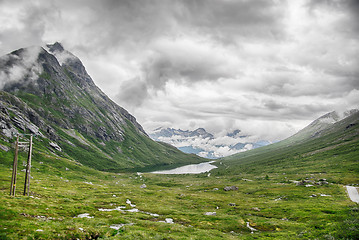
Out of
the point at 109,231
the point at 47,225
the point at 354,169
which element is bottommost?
the point at 354,169

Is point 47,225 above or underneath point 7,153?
A: underneath

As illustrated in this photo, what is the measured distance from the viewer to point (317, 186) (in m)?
94.0

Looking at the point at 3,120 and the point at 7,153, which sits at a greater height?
the point at 3,120

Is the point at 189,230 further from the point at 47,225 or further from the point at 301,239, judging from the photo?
the point at 47,225

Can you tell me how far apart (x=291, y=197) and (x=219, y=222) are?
49944 mm

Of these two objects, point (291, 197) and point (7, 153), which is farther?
point (7, 153)

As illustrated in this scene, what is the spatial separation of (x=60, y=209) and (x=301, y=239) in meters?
42.8

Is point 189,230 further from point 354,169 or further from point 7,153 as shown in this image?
point 354,169

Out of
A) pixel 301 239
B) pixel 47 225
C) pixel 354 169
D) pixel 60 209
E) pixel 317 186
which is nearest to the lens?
pixel 47 225

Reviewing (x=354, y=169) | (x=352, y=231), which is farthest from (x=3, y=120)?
(x=354, y=169)

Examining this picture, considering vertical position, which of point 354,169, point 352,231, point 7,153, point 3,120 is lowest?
point 354,169

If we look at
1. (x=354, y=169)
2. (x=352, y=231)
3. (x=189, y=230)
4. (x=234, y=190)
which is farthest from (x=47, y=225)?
(x=354, y=169)

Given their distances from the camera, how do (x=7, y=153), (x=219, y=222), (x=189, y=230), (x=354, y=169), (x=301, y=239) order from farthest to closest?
(x=354, y=169) < (x=7, y=153) < (x=219, y=222) < (x=189, y=230) < (x=301, y=239)

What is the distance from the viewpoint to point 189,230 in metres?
33.5
